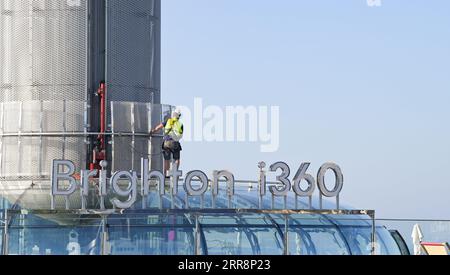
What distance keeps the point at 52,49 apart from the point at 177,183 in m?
9.38

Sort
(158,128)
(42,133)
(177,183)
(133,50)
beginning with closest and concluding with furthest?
(177,183), (42,133), (158,128), (133,50)

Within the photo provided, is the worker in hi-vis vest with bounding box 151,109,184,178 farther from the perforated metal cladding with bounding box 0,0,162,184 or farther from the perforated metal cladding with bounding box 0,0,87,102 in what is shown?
the perforated metal cladding with bounding box 0,0,87,102

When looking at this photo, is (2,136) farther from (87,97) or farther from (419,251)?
(419,251)

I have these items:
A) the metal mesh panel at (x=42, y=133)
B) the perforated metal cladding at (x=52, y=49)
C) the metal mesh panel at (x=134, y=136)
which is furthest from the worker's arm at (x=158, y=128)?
the perforated metal cladding at (x=52, y=49)

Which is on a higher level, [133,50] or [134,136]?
[133,50]

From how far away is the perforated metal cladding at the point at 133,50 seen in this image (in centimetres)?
6244

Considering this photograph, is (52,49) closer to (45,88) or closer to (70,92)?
(45,88)

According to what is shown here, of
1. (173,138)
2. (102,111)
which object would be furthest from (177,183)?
(102,111)

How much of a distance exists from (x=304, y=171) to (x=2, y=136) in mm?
14020

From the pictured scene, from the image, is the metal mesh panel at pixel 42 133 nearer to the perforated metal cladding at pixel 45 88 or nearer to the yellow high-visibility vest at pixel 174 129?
the perforated metal cladding at pixel 45 88

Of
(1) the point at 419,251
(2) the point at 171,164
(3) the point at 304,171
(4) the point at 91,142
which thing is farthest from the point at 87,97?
(1) the point at 419,251

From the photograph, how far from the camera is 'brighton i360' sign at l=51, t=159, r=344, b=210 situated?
Answer: 5400cm

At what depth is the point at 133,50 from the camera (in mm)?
63000

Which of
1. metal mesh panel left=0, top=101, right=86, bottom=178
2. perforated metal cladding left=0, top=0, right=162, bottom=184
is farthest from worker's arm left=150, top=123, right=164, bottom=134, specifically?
metal mesh panel left=0, top=101, right=86, bottom=178
